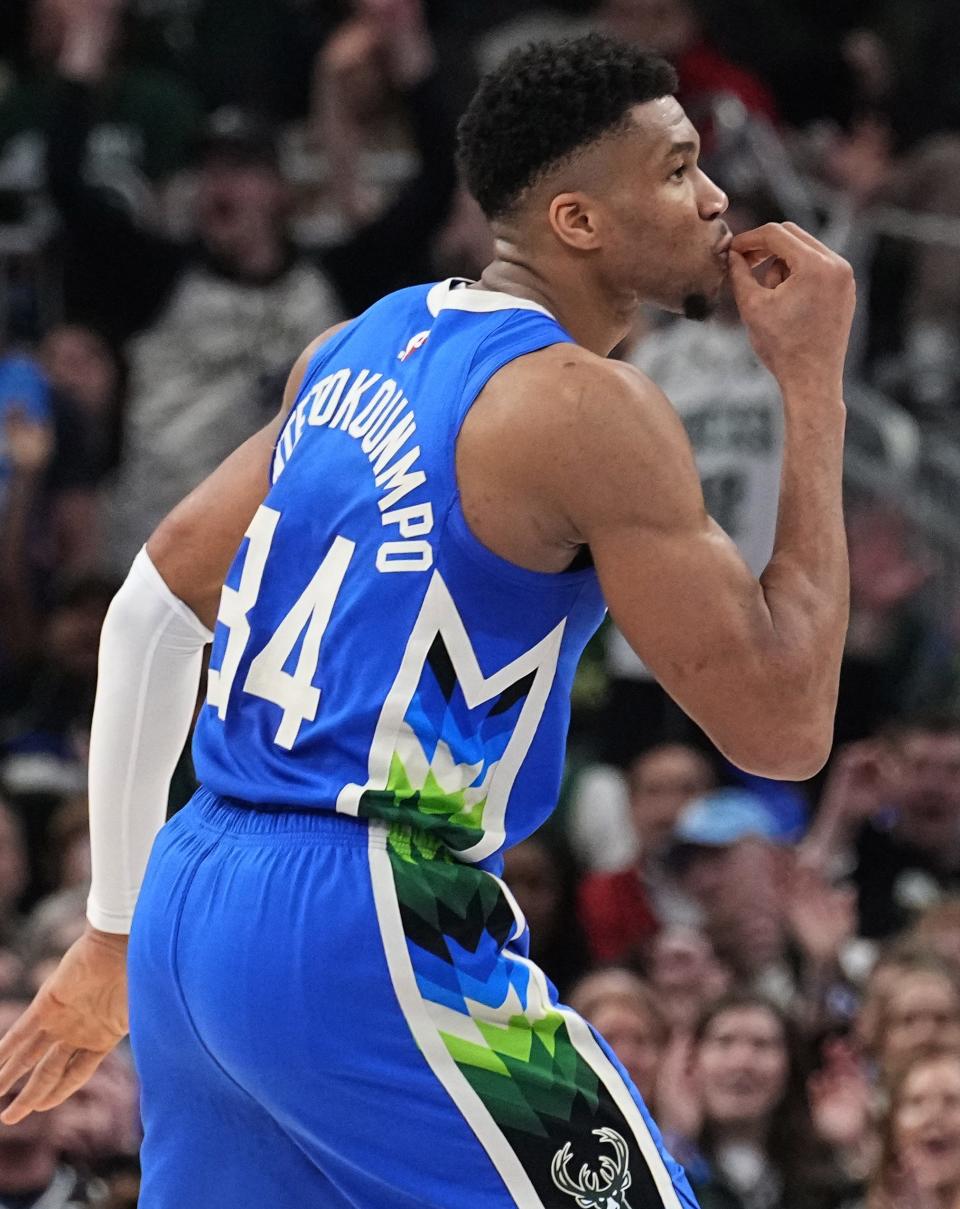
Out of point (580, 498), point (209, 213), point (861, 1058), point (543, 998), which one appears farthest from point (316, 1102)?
point (209, 213)

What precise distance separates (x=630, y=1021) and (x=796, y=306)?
10.2 feet

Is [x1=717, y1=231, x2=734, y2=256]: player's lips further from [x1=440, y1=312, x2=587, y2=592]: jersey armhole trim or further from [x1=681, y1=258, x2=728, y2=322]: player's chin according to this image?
[x1=440, y1=312, x2=587, y2=592]: jersey armhole trim

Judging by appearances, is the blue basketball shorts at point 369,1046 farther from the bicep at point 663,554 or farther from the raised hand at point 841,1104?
the raised hand at point 841,1104

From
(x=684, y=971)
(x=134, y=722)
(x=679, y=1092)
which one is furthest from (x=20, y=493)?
(x=134, y=722)

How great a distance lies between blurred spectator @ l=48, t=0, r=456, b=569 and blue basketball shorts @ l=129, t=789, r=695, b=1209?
5155 millimetres

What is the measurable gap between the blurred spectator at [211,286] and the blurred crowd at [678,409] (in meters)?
0.01

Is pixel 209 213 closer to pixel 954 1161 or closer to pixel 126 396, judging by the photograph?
pixel 126 396

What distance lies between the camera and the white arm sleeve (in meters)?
3.31

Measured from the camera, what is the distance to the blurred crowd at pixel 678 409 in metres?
5.64

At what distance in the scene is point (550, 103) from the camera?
9.53 feet

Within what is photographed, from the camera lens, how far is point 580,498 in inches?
104

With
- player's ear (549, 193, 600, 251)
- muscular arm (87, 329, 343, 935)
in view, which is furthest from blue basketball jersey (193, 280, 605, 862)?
muscular arm (87, 329, 343, 935)

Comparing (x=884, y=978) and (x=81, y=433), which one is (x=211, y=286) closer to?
(x=81, y=433)

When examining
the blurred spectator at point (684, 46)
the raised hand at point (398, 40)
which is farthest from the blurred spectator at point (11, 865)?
the blurred spectator at point (684, 46)
